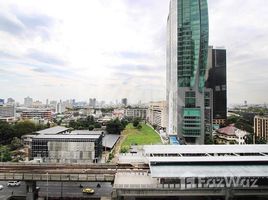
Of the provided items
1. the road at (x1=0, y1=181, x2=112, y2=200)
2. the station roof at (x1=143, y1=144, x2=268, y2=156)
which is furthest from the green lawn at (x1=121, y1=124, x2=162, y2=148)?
the station roof at (x1=143, y1=144, x2=268, y2=156)

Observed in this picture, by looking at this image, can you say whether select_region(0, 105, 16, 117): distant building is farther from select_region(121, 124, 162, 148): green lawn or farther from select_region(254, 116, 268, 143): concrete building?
select_region(254, 116, 268, 143): concrete building

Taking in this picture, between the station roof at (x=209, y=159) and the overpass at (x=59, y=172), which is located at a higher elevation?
the station roof at (x=209, y=159)

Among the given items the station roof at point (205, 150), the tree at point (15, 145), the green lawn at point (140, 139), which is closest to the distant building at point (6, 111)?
the green lawn at point (140, 139)

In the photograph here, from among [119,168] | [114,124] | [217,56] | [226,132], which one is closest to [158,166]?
[119,168]

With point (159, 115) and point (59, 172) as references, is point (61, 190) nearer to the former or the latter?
point (59, 172)

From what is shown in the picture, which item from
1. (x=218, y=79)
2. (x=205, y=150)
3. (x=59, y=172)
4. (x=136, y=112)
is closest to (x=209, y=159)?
(x=205, y=150)

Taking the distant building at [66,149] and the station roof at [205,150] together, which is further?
the distant building at [66,149]

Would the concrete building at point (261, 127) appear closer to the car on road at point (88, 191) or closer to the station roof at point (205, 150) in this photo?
the station roof at point (205, 150)

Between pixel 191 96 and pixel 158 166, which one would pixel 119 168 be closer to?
pixel 158 166
